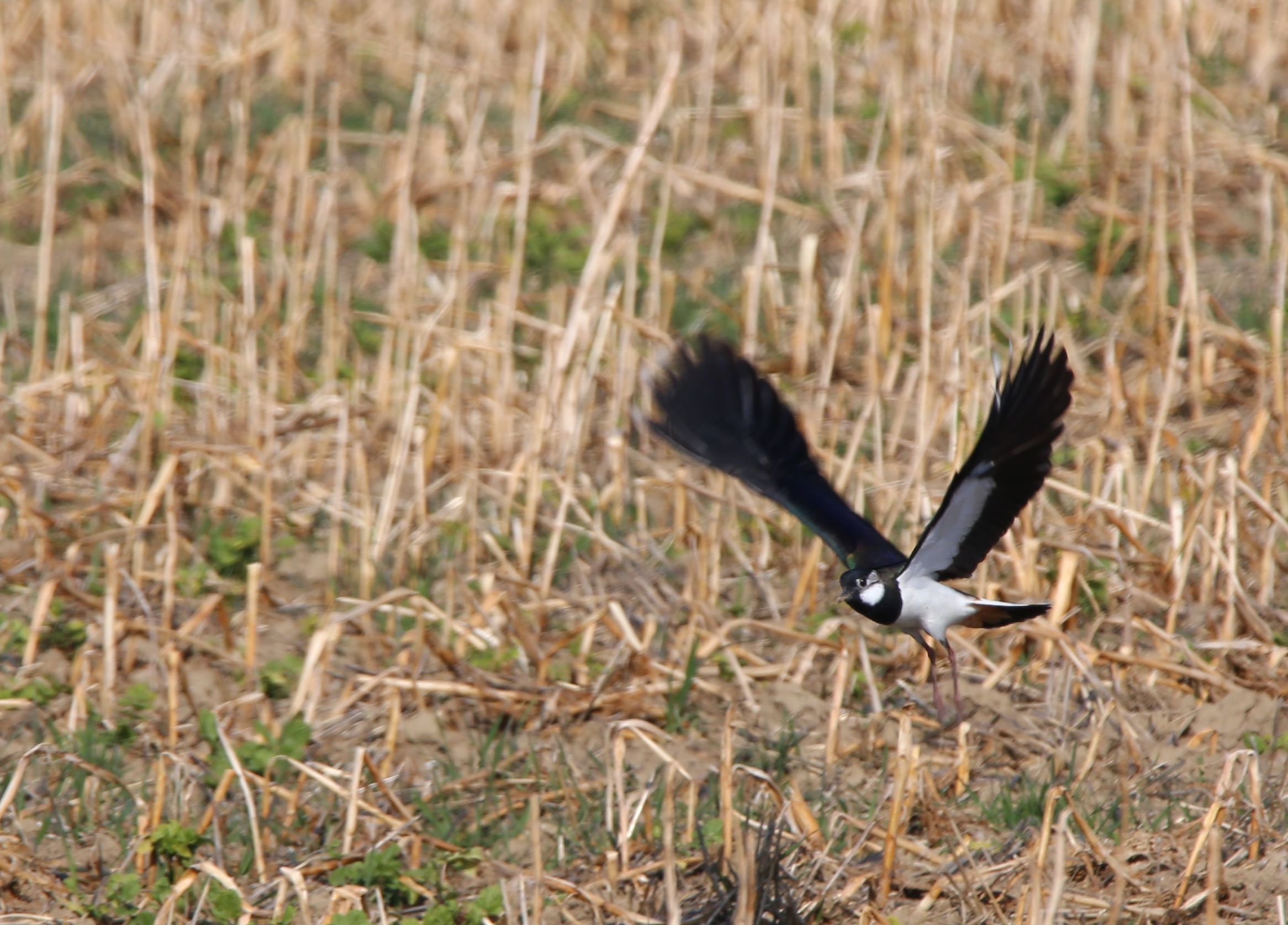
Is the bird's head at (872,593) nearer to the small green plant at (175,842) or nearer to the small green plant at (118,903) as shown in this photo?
the small green plant at (175,842)

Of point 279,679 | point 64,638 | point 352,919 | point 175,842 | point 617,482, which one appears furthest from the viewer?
point 617,482

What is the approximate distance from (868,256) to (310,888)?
10.4 ft

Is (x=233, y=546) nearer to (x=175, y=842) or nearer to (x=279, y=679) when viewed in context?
(x=279, y=679)

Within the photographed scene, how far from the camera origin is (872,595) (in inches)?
126

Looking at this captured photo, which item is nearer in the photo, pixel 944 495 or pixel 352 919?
pixel 352 919

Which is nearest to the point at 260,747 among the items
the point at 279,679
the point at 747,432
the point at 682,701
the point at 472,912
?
the point at 279,679

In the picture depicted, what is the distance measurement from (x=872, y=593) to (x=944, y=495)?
10.4 inches

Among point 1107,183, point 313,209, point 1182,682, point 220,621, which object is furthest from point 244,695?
point 1107,183

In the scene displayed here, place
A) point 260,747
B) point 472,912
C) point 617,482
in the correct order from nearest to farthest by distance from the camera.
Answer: point 472,912 < point 260,747 < point 617,482

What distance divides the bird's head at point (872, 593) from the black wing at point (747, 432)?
0.20 meters

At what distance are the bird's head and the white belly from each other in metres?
0.02

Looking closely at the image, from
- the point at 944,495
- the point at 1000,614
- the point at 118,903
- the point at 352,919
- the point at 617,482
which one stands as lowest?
the point at 118,903

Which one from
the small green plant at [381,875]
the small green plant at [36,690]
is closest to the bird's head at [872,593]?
the small green plant at [381,875]

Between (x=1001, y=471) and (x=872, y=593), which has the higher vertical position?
(x=1001, y=471)
